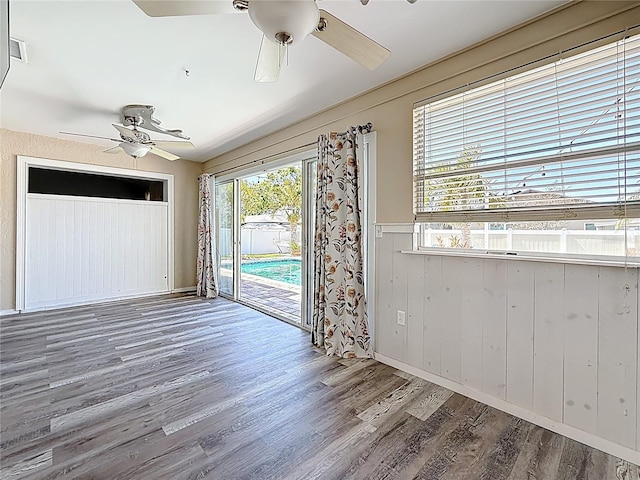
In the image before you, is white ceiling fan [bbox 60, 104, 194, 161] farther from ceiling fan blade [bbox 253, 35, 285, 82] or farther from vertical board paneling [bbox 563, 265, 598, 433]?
vertical board paneling [bbox 563, 265, 598, 433]

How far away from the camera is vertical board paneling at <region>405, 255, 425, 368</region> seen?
8.30ft

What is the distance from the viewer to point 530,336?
77.6 inches

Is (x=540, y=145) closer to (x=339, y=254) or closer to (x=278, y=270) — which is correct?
(x=339, y=254)

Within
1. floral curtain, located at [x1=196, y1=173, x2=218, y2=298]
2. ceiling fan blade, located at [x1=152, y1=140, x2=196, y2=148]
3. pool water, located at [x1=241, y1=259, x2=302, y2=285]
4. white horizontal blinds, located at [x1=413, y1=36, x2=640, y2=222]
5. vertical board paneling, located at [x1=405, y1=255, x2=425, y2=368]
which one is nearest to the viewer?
white horizontal blinds, located at [x1=413, y1=36, x2=640, y2=222]

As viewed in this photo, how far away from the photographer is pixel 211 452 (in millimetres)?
1657

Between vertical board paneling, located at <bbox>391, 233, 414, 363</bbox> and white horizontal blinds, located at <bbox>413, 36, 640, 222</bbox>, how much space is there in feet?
0.87

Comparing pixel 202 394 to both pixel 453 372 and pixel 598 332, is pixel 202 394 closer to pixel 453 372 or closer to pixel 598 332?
pixel 453 372

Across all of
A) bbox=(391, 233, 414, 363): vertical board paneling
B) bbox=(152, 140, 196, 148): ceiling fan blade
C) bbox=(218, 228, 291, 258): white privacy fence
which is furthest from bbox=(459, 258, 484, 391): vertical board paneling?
bbox=(218, 228, 291, 258): white privacy fence

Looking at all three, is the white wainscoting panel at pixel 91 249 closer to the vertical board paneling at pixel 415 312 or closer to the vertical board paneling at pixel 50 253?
the vertical board paneling at pixel 50 253

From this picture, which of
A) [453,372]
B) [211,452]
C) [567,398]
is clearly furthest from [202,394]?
[567,398]

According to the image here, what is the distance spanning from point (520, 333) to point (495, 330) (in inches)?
5.8

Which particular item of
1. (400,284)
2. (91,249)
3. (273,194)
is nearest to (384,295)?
(400,284)

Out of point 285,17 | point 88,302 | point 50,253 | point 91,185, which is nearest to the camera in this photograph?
point 285,17

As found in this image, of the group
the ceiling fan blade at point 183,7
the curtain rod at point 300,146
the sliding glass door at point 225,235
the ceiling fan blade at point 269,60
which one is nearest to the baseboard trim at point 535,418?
the curtain rod at point 300,146
